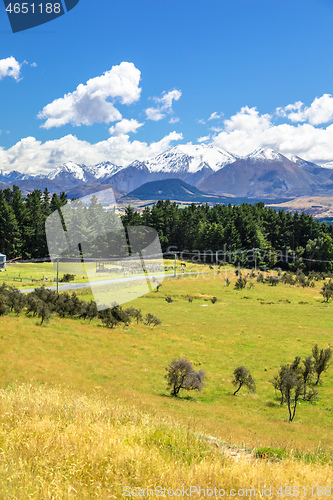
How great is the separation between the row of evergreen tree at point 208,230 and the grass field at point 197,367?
61.4 meters

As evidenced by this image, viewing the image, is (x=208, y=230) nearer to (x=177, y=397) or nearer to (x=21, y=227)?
(x=21, y=227)

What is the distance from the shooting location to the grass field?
19.2 ft

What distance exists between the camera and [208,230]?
4486 inches

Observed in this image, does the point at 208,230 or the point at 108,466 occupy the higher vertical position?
the point at 208,230

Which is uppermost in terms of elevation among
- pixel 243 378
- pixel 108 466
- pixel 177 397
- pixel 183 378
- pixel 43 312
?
pixel 108 466

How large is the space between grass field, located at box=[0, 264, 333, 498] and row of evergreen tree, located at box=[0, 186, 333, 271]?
61.4 m

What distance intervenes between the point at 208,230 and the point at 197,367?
8945cm

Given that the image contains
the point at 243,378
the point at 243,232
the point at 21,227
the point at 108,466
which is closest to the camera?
the point at 108,466

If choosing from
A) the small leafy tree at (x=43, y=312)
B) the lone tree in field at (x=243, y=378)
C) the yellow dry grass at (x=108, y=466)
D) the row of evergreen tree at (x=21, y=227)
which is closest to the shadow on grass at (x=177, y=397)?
the lone tree in field at (x=243, y=378)

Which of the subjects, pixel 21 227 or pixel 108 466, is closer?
pixel 108 466

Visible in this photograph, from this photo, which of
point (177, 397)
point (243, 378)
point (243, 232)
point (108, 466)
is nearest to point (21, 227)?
point (243, 232)

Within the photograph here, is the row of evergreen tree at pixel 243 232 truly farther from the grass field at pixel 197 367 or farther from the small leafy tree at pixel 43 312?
the small leafy tree at pixel 43 312

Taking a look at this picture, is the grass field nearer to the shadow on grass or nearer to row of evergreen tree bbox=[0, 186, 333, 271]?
the shadow on grass

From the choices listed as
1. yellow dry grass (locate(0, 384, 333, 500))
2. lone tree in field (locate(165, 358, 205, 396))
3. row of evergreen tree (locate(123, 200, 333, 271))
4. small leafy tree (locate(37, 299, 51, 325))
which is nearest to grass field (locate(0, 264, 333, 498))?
yellow dry grass (locate(0, 384, 333, 500))
